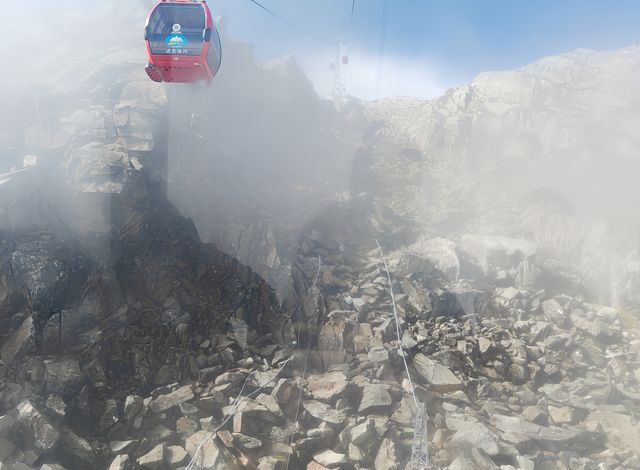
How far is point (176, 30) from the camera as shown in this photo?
9.44 m

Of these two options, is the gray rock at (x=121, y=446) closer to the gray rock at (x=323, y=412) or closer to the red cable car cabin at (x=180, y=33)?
the gray rock at (x=323, y=412)

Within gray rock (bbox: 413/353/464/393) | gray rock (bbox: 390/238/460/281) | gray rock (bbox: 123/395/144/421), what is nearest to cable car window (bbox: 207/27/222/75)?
gray rock (bbox: 123/395/144/421)

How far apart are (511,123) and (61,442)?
3055 cm

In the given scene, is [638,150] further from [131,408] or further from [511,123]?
[131,408]

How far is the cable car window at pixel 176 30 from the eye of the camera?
945 cm

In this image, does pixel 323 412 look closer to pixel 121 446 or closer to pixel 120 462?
pixel 120 462

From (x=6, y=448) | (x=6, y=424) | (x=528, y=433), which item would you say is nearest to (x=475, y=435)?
(x=528, y=433)

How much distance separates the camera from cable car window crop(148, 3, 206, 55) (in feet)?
31.0

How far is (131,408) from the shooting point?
9570mm

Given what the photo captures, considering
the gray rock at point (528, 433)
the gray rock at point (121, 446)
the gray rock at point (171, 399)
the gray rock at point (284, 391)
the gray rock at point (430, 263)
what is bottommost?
the gray rock at point (121, 446)

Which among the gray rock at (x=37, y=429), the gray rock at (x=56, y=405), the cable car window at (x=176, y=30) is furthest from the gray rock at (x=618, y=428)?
the cable car window at (x=176, y=30)

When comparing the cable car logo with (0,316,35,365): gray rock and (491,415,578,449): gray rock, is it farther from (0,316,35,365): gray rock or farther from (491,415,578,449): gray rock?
(491,415,578,449): gray rock

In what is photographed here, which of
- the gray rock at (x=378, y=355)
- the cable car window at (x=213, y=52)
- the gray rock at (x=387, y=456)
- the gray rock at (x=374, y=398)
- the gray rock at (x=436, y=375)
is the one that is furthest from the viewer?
the gray rock at (x=378, y=355)

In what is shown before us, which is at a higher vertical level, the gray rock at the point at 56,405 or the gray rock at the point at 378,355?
the gray rock at the point at 378,355
